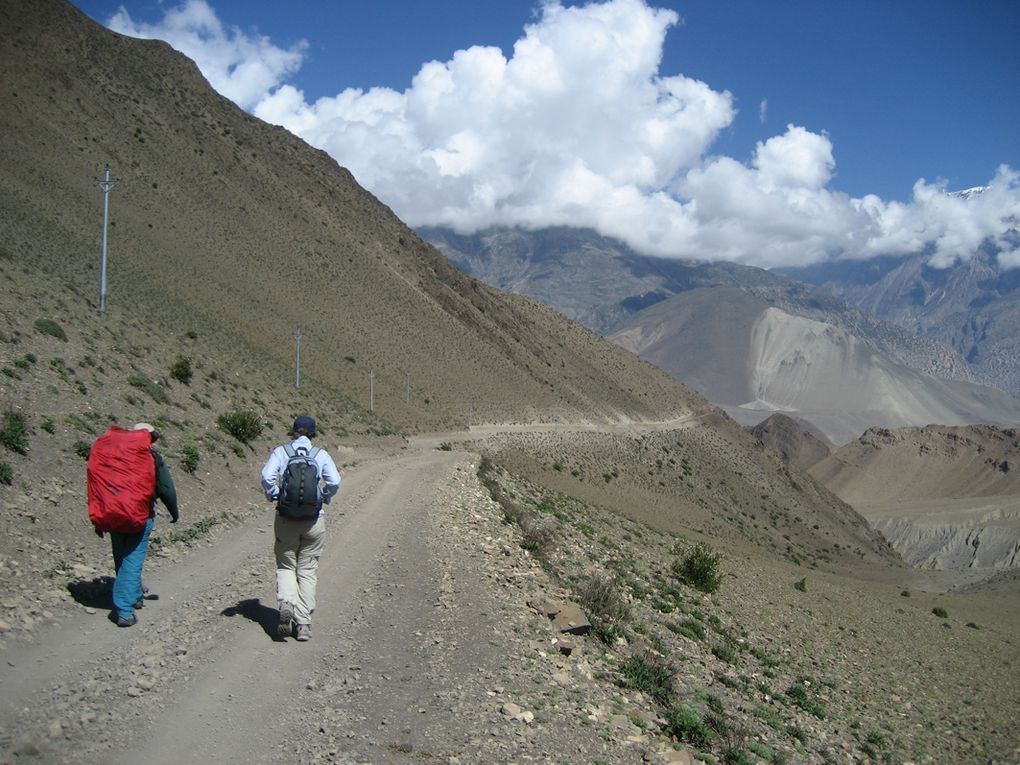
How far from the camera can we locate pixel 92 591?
945cm

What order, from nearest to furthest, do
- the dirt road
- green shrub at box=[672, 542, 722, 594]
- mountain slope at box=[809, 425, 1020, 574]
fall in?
1. the dirt road
2. green shrub at box=[672, 542, 722, 594]
3. mountain slope at box=[809, 425, 1020, 574]

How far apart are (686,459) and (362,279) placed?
3303 centimetres

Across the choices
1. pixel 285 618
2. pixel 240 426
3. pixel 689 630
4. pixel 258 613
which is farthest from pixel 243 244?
pixel 285 618

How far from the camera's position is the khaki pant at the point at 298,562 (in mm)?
8727

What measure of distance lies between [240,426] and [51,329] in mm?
5410

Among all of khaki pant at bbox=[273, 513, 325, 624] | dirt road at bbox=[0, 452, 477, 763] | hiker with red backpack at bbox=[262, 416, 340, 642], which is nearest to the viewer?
dirt road at bbox=[0, 452, 477, 763]

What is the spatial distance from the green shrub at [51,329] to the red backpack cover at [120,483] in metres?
14.5

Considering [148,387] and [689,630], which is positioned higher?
[148,387]

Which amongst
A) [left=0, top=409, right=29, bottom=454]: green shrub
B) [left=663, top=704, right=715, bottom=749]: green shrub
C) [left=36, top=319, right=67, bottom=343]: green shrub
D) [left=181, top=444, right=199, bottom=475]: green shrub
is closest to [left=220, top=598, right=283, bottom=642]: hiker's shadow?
[left=663, top=704, right=715, bottom=749]: green shrub

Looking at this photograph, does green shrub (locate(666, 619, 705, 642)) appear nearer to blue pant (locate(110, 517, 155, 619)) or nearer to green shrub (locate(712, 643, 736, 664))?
green shrub (locate(712, 643, 736, 664))

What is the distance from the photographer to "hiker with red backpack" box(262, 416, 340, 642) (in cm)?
862

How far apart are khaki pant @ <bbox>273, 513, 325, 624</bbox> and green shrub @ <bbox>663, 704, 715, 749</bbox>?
400 centimetres

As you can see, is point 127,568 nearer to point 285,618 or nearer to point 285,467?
point 285,618

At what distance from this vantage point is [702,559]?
80.8ft
